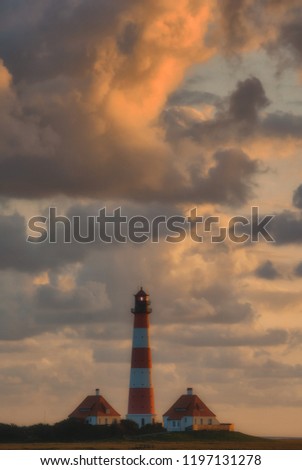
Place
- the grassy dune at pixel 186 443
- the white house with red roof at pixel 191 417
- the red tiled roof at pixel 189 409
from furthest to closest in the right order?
the red tiled roof at pixel 189 409 < the white house with red roof at pixel 191 417 < the grassy dune at pixel 186 443

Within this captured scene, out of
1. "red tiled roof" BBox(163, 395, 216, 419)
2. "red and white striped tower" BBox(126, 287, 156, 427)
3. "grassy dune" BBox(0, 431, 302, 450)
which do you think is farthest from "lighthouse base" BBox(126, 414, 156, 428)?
"red tiled roof" BBox(163, 395, 216, 419)

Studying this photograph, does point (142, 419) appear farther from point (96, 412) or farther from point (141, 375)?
point (96, 412)

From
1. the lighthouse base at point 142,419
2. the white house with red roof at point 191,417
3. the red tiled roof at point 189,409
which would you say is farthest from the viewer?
the red tiled roof at point 189,409

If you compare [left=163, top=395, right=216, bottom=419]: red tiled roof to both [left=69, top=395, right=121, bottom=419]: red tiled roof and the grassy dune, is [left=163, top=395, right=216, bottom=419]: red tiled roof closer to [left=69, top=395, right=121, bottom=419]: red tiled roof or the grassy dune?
[left=69, top=395, right=121, bottom=419]: red tiled roof

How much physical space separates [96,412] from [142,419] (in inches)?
269

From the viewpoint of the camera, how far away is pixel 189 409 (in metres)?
128

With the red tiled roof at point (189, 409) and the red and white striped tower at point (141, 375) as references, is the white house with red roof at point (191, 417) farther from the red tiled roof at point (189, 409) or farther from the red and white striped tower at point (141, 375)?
the red and white striped tower at point (141, 375)

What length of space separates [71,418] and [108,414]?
22.1ft

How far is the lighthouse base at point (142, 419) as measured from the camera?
401 ft

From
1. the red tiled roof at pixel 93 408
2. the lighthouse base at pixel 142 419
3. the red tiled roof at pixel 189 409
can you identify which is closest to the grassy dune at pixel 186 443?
the lighthouse base at pixel 142 419

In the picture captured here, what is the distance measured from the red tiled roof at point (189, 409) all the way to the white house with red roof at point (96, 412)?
15.2ft

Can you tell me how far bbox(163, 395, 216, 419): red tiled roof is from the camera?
12812 cm
